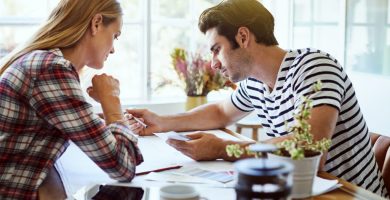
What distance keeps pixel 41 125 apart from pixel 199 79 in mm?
2146

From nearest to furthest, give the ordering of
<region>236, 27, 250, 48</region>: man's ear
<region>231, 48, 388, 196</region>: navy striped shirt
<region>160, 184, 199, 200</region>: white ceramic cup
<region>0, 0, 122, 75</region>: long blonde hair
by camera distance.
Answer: <region>160, 184, 199, 200</region>: white ceramic cup < <region>0, 0, 122, 75</region>: long blonde hair < <region>231, 48, 388, 196</region>: navy striped shirt < <region>236, 27, 250, 48</region>: man's ear

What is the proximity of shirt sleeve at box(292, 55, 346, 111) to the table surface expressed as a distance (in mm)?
244

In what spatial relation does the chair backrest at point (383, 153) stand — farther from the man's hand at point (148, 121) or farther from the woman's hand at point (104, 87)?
the woman's hand at point (104, 87)

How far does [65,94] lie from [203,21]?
82cm

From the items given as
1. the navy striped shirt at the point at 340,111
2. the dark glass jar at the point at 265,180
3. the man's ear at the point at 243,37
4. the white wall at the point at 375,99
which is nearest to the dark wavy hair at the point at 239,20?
the man's ear at the point at 243,37

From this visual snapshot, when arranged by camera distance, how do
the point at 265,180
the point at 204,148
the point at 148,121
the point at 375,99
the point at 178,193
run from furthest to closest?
the point at 375,99 → the point at 148,121 → the point at 204,148 → the point at 178,193 → the point at 265,180

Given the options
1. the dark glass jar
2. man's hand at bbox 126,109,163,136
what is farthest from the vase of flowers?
the dark glass jar

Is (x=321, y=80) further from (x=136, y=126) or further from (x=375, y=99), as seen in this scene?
(x=375, y=99)

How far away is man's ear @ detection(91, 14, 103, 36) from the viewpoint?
1.64 meters

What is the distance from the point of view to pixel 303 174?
1.25 meters

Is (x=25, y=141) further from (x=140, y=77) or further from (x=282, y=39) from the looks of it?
(x=282, y=39)

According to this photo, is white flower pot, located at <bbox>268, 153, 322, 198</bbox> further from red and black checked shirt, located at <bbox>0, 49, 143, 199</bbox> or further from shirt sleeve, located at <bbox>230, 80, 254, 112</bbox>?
shirt sleeve, located at <bbox>230, 80, 254, 112</bbox>

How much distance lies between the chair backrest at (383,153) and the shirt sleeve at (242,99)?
52 cm

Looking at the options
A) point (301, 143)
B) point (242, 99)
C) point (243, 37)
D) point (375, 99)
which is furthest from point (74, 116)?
point (375, 99)
